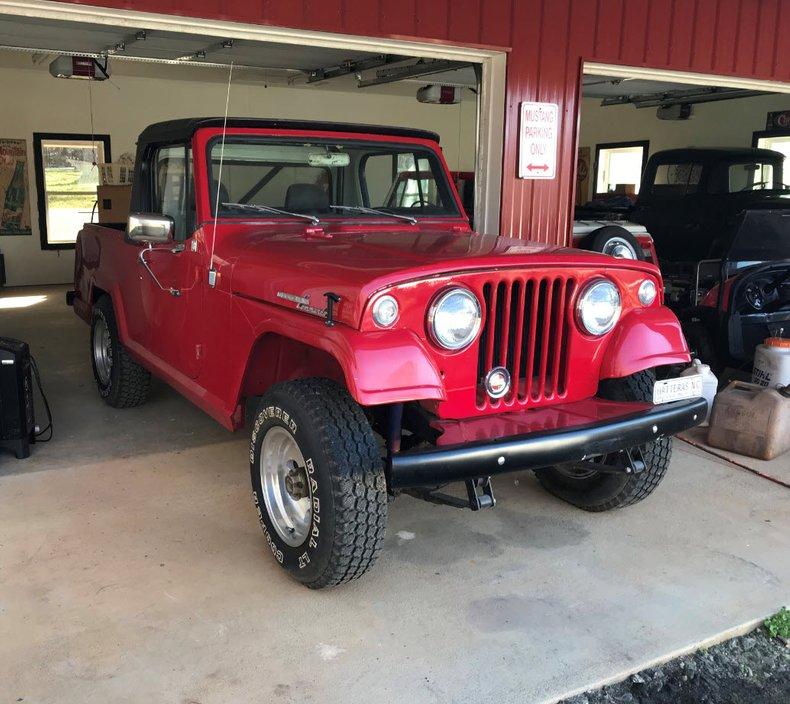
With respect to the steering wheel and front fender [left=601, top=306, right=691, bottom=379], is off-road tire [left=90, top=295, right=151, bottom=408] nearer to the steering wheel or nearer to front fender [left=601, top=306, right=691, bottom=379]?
front fender [left=601, top=306, right=691, bottom=379]

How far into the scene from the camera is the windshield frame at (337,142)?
149 inches

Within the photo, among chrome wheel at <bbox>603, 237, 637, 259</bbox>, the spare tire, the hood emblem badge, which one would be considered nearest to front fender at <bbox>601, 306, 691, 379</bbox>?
the hood emblem badge

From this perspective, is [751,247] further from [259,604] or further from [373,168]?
[259,604]

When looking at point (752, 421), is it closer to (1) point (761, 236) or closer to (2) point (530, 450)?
(1) point (761, 236)

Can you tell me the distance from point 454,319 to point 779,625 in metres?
1.62

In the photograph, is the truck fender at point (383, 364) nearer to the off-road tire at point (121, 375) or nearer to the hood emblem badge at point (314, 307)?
the hood emblem badge at point (314, 307)

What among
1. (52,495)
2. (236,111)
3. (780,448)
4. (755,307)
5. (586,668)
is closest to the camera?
(586,668)

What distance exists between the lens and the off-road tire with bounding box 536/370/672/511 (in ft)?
10.9

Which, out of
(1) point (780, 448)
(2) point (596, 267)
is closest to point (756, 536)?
(1) point (780, 448)

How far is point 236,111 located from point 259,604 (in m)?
10.6

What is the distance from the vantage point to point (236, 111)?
39.9 ft

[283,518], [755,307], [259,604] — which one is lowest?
[259,604]

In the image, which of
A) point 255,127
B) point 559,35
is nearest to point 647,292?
point 255,127

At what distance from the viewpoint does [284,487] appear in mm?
3137
